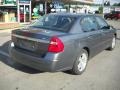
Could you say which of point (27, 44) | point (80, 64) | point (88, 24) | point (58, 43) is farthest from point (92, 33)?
point (27, 44)

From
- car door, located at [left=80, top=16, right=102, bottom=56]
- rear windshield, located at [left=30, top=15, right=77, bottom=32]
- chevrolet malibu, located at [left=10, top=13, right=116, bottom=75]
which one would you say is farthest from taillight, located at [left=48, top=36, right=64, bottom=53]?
car door, located at [left=80, top=16, right=102, bottom=56]

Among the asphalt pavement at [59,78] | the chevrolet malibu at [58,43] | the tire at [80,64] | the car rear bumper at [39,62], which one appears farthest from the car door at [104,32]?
the car rear bumper at [39,62]

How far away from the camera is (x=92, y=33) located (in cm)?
638

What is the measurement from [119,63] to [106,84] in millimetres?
2103

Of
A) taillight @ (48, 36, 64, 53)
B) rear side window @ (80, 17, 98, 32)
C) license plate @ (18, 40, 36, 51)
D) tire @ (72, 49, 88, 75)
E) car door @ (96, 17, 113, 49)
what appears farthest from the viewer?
car door @ (96, 17, 113, 49)

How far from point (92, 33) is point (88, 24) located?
29cm

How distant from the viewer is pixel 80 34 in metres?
5.76

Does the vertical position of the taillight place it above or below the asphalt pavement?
above

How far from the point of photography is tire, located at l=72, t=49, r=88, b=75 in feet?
18.5

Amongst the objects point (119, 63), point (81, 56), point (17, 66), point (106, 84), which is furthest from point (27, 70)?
point (119, 63)

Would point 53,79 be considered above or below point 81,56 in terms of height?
below

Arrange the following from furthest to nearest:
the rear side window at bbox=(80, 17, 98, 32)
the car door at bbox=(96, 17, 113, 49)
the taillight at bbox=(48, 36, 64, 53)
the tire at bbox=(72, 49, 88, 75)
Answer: the car door at bbox=(96, 17, 113, 49) < the rear side window at bbox=(80, 17, 98, 32) < the tire at bbox=(72, 49, 88, 75) < the taillight at bbox=(48, 36, 64, 53)

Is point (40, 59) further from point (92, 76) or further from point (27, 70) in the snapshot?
point (92, 76)

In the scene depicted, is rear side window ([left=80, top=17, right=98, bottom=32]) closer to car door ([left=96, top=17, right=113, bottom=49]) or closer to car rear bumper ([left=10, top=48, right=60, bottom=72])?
Answer: car door ([left=96, top=17, right=113, bottom=49])
